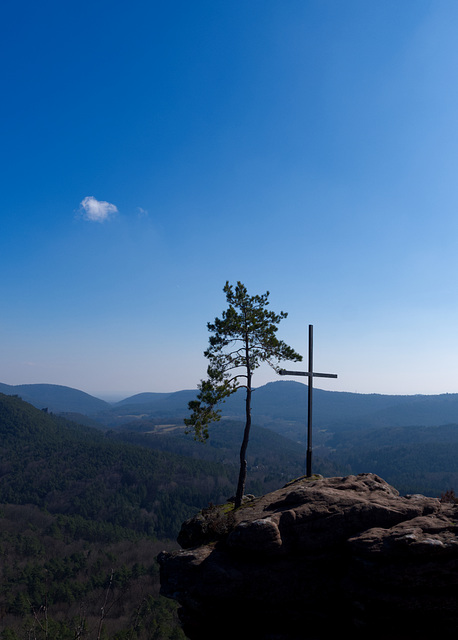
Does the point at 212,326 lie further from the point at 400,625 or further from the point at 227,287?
the point at 400,625

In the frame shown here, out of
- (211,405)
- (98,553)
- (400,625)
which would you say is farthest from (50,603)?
(400,625)

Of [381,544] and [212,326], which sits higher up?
[212,326]

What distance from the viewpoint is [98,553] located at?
126 meters

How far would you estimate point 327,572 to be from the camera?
12.5 meters

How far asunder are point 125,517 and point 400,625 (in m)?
199

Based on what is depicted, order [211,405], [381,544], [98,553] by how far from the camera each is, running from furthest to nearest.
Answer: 1. [98,553]
2. [211,405]
3. [381,544]

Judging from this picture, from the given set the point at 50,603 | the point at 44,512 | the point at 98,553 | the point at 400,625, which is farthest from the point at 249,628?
the point at 44,512

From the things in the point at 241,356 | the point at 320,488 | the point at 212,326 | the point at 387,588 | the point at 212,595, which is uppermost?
the point at 212,326

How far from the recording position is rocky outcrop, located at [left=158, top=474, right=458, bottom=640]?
36.1 feet

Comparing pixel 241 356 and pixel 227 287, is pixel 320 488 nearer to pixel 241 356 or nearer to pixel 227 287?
pixel 241 356

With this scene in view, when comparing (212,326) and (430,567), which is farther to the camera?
(212,326)

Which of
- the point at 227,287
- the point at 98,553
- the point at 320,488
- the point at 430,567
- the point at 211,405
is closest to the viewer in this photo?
the point at 430,567

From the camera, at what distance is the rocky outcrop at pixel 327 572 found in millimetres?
11016

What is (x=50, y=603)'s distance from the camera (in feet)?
303
